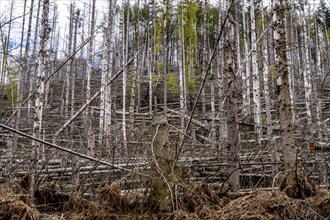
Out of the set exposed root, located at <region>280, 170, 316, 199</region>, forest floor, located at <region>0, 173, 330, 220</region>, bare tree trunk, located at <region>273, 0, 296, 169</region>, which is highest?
bare tree trunk, located at <region>273, 0, 296, 169</region>

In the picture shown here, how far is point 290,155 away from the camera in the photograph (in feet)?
17.4

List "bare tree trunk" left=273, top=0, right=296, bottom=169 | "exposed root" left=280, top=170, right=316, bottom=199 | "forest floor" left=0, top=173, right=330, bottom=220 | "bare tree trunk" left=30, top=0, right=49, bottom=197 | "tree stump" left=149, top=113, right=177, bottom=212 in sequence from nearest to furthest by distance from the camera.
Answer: "forest floor" left=0, top=173, right=330, bottom=220 < "tree stump" left=149, top=113, right=177, bottom=212 < "exposed root" left=280, top=170, right=316, bottom=199 < "bare tree trunk" left=273, top=0, right=296, bottom=169 < "bare tree trunk" left=30, top=0, right=49, bottom=197

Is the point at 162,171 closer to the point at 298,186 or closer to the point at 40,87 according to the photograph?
the point at 298,186

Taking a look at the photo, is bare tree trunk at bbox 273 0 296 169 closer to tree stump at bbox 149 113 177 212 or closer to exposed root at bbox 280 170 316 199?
exposed root at bbox 280 170 316 199

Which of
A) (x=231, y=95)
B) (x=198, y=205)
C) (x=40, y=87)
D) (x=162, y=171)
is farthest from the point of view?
(x=40, y=87)

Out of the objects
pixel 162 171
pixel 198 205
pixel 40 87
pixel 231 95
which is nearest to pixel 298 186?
pixel 198 205

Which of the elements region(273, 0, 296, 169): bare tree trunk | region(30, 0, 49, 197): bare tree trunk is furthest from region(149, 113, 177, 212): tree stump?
region(30, 0, 49, 197): bare tree trunk

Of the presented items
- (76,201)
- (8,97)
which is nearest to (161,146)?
(76,201)

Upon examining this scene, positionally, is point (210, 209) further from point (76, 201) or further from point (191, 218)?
point (76, 201)

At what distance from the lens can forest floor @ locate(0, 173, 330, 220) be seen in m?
3.81

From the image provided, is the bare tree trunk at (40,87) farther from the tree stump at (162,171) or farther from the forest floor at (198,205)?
the tree stump at (162,171)

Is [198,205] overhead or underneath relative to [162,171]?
underneath

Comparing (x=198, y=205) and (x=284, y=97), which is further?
(x=284, y=97)

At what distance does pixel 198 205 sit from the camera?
14.0 ft
